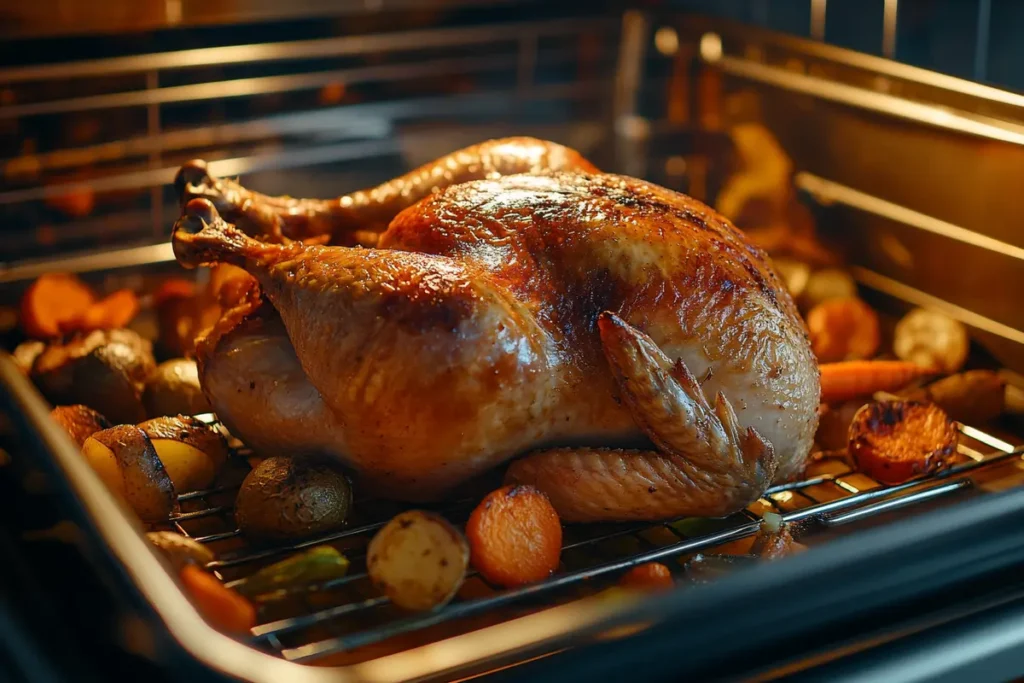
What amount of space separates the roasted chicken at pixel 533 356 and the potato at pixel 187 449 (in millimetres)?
70

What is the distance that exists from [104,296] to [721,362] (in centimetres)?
142

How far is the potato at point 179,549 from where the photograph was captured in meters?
1.38

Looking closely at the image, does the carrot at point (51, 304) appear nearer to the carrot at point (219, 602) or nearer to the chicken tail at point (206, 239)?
the chicken tail at point (206, 239)

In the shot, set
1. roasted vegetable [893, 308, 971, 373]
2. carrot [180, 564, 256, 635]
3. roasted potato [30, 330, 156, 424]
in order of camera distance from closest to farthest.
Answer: carrot [180, 564, 256, 635]
roasted potato [30, 330, 156, 424]
roasted vegetable [893, 308, 971, 373]

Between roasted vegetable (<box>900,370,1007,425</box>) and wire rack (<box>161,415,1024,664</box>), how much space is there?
9 centimetres

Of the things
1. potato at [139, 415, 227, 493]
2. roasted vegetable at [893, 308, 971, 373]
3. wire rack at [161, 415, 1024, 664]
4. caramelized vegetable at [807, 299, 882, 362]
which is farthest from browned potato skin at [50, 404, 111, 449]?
roasted vegetable at [893, 308, 971, 373]

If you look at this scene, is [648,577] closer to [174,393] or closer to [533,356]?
[533,356]

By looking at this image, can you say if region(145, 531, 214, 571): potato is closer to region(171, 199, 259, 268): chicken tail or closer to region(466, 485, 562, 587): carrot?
region(466, 485, 562, 587): carrot

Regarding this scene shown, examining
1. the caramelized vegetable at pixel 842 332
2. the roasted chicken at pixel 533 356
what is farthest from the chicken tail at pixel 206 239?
the caramelized vegetable at pixel 842 332

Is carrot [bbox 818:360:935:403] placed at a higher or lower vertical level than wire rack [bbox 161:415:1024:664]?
higher

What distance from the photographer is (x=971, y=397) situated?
79.0 inches

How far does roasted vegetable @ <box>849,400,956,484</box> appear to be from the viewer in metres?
1.74

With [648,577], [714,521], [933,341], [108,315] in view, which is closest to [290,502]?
[648,577]

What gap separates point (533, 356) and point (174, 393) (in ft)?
2.38
